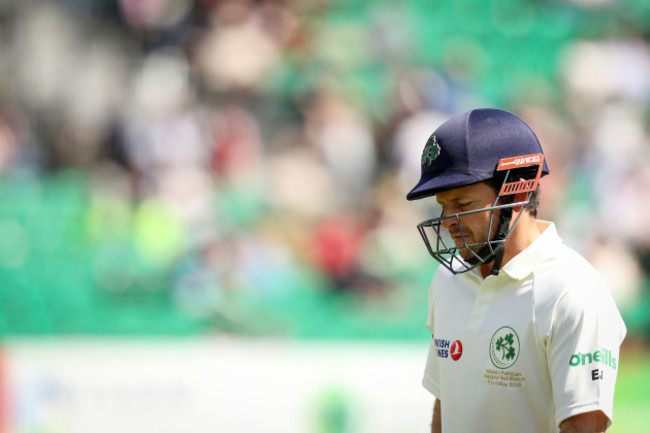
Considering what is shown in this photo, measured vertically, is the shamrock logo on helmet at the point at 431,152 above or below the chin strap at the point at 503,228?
above

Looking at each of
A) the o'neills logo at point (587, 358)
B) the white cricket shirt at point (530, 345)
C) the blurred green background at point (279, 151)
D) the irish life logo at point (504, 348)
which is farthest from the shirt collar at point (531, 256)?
the blurred green background at point (279, 151)

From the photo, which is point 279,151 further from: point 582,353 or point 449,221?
point 582,353

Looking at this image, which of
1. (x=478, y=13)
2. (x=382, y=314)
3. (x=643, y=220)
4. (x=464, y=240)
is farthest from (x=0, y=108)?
(x=464, y=240)

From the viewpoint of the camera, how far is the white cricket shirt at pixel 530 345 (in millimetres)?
2016

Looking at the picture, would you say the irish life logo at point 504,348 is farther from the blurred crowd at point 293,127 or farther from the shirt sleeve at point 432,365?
the blurred crowd at point 293,127

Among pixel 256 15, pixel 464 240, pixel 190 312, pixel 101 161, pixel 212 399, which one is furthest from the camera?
pixel 256 15

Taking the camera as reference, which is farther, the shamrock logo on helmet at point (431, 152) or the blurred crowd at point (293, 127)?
the blurred crowd at point (293, 127)

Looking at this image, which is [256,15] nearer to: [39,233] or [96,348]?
[39,233]

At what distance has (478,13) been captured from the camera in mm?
7672

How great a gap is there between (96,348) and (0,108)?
2.24 m

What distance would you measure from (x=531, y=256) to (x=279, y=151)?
508 centimetres

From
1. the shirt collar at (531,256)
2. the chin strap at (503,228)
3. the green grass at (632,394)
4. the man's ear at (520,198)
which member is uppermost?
the man's ear at (520,198)

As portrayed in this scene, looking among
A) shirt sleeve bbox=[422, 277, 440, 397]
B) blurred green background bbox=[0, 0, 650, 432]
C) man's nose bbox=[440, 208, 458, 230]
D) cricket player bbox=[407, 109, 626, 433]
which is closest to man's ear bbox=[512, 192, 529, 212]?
cricket player bbox=[407, 109, 626, 433]

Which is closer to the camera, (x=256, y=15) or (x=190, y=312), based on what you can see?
(x=190, y=312)
